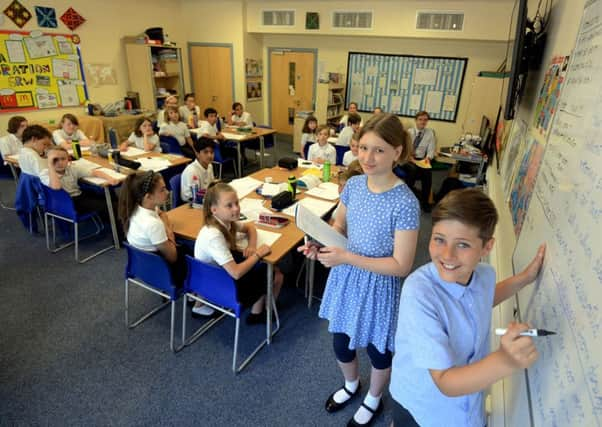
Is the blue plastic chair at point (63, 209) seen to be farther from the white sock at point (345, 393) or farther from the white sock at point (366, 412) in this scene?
the white sock at point (366, 412)

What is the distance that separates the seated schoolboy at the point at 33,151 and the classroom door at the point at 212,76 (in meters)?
5.30

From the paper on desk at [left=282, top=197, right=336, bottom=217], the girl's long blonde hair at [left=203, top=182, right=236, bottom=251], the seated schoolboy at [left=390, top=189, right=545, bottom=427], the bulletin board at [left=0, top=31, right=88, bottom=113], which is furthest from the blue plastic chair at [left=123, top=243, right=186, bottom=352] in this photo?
the bulletin board at [left=0, top=31, right=88, bottom=113]

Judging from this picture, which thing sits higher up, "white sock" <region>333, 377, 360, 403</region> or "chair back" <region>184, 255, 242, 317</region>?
"chair back" <region>184, 255, 242, 317</region>

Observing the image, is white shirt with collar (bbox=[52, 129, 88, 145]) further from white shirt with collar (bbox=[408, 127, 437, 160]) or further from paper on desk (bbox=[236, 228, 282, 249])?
white shirt with collar (bbox=[408, 127, 437, 160])

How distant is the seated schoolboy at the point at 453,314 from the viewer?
0.88 meters

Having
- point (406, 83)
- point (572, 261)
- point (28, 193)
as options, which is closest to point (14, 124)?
point (28, 193)

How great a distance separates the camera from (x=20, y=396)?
2.03 meters

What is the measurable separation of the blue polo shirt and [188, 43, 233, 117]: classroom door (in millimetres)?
8092

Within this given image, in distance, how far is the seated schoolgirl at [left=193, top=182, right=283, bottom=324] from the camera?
2004 mm

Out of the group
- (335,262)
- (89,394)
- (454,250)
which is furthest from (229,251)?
(454,250)

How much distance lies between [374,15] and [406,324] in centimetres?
694

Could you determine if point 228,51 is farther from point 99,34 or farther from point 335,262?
point 335,262

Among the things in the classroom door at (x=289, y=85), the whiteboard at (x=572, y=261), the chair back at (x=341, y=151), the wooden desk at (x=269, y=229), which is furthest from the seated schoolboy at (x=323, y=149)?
the classroom door at (x=289, y=85)

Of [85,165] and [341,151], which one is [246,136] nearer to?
[341,151]
